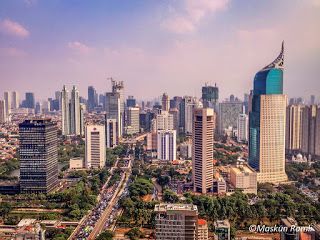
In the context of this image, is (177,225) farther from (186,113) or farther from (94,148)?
(186,113)

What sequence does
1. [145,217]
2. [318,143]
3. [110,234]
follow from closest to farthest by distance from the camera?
[110,234], [145,217], [318,143]

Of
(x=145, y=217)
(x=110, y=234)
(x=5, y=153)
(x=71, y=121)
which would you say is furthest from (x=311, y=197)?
(x=71, y=121)

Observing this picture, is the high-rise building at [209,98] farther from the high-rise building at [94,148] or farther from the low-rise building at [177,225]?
the low-rise building at [177,225]

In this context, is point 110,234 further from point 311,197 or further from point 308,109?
point 308,109

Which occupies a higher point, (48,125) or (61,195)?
(48,125)

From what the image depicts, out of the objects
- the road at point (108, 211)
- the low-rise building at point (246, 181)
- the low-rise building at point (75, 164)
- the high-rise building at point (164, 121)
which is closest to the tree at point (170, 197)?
the road at point (108, 211)
